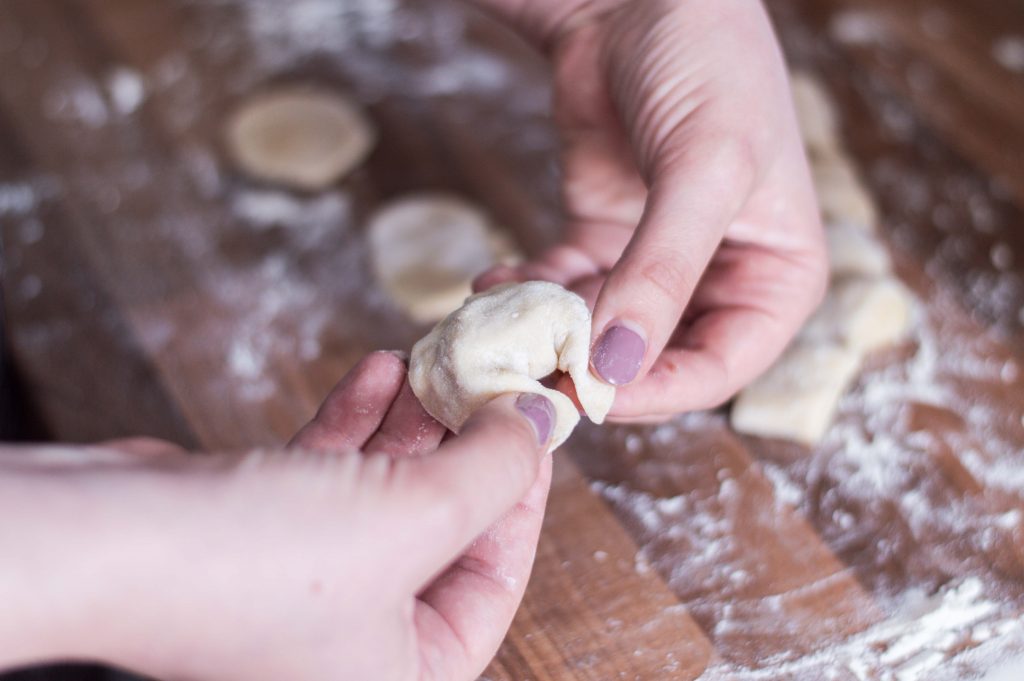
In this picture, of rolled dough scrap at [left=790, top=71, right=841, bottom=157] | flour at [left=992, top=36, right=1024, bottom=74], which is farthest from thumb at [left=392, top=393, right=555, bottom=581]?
flour at [left=992, top=36, right=1024, bottom=74]

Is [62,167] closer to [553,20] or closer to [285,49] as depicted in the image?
[285,49]

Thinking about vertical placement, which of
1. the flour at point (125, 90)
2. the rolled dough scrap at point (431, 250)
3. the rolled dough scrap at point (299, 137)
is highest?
the flour at point (125, 90)

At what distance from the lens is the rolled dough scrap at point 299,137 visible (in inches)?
70.7

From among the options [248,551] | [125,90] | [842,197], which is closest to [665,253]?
[248,551]

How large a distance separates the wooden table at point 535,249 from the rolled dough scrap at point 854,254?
54 mm

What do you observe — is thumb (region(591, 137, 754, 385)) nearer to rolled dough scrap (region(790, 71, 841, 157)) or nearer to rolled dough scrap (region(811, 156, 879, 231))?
rolled dough scrap (region(811, 156, 879, 231))

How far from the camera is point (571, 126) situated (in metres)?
1.52

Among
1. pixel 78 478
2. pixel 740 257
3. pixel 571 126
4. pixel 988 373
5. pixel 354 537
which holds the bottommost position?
pixel 988 373

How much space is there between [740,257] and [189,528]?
3.07 feet

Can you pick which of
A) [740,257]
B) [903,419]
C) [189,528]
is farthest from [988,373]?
[189,528]

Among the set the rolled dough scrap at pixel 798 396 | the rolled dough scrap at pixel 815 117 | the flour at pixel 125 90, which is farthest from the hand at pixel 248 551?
the flour at pixel 125 90

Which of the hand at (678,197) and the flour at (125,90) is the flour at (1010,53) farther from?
the flour at (125,90)

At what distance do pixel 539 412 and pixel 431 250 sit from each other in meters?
0.82

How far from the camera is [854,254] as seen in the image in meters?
1.58
